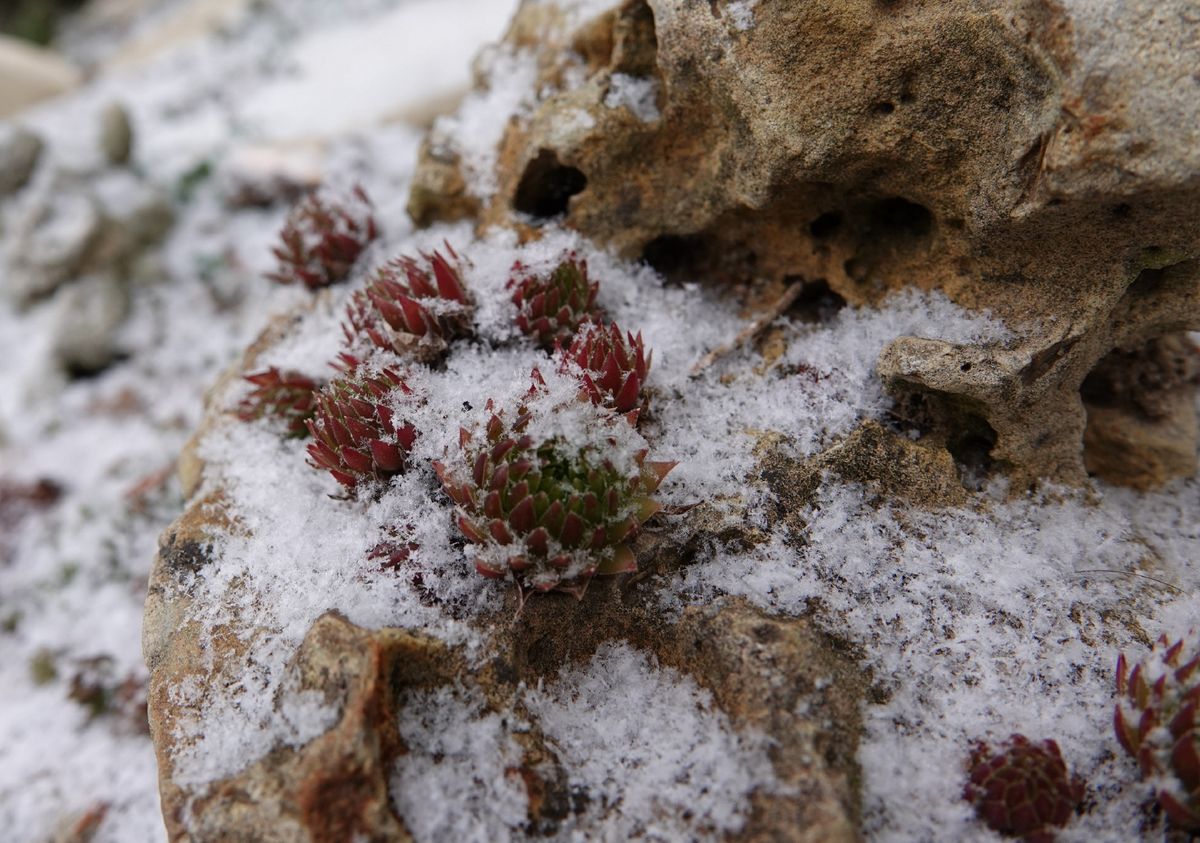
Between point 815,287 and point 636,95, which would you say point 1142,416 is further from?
point 636,95

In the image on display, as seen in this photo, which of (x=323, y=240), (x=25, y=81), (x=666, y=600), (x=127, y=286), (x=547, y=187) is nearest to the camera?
(x=666, y=600)

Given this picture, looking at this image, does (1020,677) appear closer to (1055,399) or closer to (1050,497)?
(1050,497)

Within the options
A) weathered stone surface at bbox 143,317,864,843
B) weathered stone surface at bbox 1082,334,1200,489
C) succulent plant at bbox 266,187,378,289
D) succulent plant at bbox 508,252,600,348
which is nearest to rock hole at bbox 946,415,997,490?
weathered stone surface at bbox 1082,334,1200,489

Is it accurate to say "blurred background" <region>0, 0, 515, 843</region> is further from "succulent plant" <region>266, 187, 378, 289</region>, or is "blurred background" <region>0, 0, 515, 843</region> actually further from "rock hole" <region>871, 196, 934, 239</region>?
"rock hole" <region>871, 196, 934, 239</region>

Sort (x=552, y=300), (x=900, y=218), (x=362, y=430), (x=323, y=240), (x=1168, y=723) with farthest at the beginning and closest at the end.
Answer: (x=323, y=240), (x=900, y=218), (x=552, y=300), (x=362, y=430), (x=1168, y=723)

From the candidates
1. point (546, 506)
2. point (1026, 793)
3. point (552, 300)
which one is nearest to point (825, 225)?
point (552, 300)

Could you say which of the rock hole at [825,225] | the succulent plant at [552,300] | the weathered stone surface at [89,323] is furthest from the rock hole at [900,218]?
the weathered stone surface at [89,323]

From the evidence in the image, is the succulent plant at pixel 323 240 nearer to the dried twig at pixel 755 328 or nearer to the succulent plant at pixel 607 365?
the succulent plant at pixel 607 365
